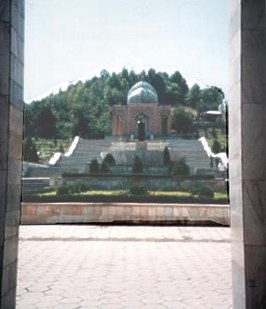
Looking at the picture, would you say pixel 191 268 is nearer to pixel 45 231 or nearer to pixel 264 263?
pixel 264 263

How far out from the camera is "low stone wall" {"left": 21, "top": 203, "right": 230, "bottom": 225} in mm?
12133

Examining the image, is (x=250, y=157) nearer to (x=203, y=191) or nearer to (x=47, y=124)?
(x=203, y=191)

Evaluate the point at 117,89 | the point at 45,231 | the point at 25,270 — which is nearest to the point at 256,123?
the point at 25,270

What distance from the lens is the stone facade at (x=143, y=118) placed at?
4492 cm

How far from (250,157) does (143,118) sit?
43309mm

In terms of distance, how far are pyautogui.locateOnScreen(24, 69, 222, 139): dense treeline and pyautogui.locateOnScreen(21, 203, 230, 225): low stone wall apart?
33515 mm

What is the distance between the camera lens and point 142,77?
7075cm

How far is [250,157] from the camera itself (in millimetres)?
3072

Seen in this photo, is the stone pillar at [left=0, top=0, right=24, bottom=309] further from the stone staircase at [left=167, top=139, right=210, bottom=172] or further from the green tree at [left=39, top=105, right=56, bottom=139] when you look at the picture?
the green tree at [left=39, top=105, right=56, bottom=139]

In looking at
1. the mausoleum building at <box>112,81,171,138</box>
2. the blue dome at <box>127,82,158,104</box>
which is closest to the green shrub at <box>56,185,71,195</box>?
the mausoleum building at <box>112,81,171,138</box>

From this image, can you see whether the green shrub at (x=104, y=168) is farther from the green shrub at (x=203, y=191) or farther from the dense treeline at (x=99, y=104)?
the dense treeline at (x=99, y=104)

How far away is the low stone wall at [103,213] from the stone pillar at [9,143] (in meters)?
8.83

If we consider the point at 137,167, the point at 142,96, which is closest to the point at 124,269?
the point at 137,167

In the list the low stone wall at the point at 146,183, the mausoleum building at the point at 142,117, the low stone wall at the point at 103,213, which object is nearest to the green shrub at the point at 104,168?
the low stone wall at the point at 146,183
